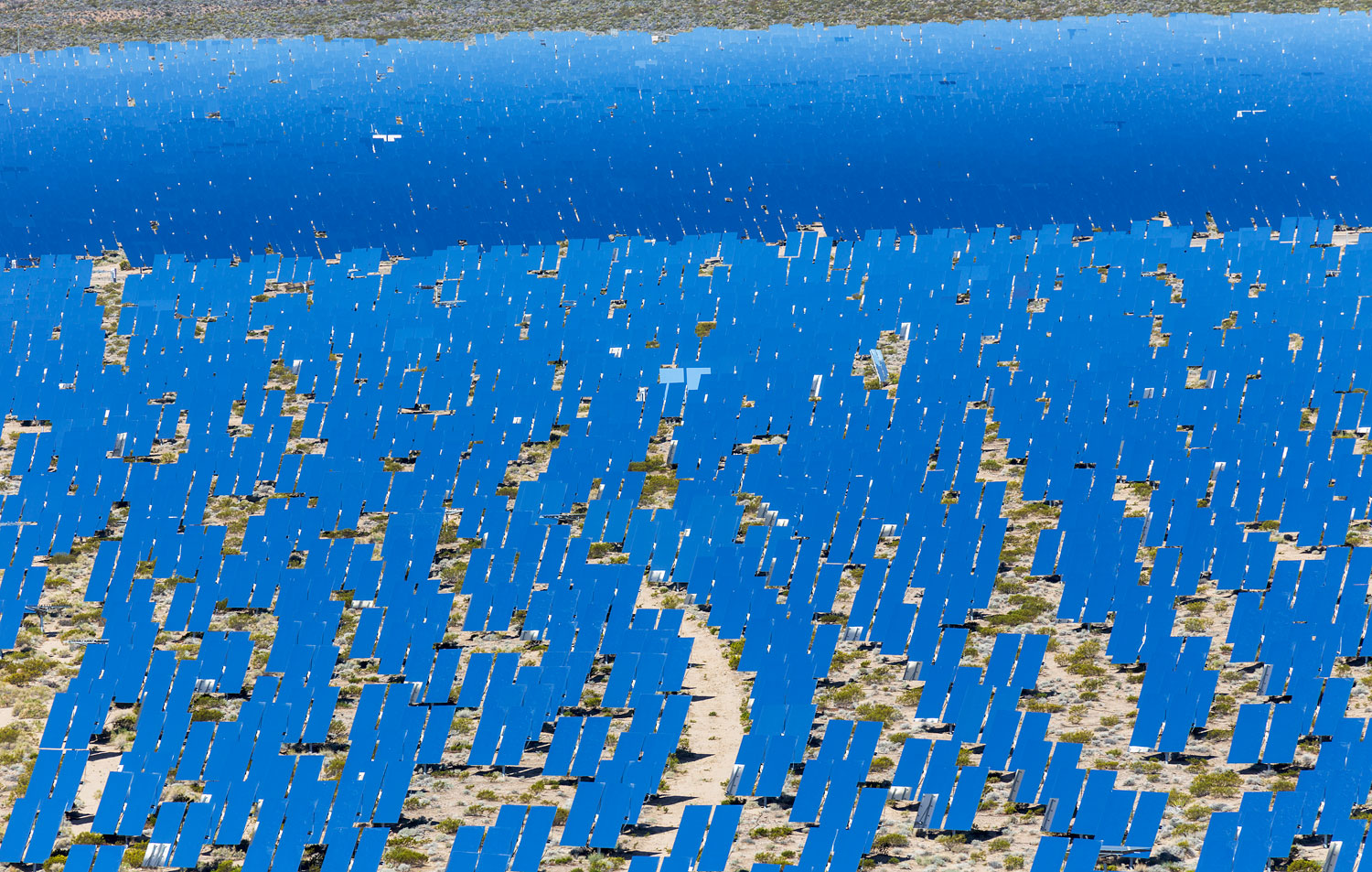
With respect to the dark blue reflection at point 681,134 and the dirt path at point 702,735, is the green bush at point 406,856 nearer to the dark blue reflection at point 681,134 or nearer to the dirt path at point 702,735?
the dirt path at point 702,735

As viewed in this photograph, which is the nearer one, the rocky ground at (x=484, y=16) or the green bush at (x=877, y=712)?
the green bush at (x=877, y=712)

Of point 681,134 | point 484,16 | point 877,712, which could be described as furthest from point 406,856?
point 484,16

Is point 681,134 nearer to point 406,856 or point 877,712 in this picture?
point 877,712

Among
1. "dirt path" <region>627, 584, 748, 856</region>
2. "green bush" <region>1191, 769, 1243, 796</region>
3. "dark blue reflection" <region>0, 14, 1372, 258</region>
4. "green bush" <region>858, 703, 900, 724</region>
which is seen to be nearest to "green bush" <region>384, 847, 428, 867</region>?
"dirt path" <region>627, 584, 748, 856</region>

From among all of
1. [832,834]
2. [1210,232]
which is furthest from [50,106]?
[832,834]

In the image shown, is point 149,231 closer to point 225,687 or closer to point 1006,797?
point 225,687

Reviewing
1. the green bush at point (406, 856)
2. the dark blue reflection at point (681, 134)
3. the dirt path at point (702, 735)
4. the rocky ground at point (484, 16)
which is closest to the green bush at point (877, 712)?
the dirt path at point (702, 735)
